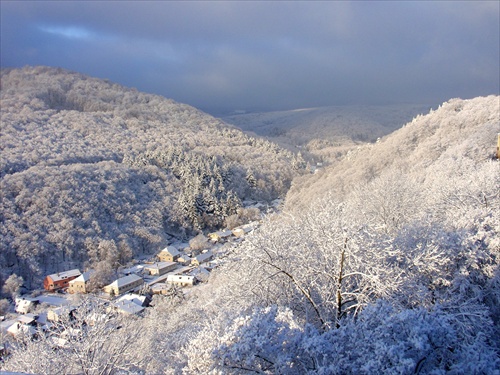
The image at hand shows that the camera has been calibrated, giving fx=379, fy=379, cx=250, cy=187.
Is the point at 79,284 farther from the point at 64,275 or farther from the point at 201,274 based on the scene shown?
the point at 201,274

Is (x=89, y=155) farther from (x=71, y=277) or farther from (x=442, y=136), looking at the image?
(x=442, y=136)

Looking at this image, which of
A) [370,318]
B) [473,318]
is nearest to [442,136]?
[473,318]

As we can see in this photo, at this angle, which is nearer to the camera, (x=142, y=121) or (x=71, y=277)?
(x=71, y=277)

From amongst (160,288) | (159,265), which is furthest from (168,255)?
(160,288)

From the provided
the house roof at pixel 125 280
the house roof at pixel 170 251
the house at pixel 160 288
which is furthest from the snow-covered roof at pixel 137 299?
the house roof at pixel 170 251

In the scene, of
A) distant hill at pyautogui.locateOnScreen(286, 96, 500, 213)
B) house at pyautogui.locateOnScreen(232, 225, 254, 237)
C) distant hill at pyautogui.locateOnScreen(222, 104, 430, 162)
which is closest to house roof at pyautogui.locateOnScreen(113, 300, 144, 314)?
distant hill at pyautogui.locateOnScreen(286, 96, 500, 213)

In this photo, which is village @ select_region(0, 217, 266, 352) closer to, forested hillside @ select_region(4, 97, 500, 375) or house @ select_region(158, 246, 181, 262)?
house @ select_region(158, 246, 181, 262)
